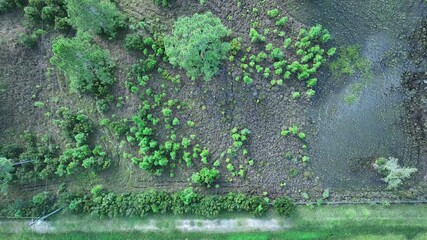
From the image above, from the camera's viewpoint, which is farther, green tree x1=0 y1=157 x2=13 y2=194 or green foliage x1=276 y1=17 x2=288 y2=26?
green foliage x1=276 y1=17 x2=288 y2=26

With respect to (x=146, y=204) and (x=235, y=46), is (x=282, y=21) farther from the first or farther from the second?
(x=146, y=204)

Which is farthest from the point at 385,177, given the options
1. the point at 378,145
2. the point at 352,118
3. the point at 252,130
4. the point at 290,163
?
the point at 252,130

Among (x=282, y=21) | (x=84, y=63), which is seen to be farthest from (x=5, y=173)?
(x=282, y=21)

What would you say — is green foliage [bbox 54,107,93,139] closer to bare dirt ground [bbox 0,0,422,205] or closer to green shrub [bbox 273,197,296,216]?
bare dirt ground [bbox 0,0,422,205]

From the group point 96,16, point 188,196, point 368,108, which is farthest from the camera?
point 368,108

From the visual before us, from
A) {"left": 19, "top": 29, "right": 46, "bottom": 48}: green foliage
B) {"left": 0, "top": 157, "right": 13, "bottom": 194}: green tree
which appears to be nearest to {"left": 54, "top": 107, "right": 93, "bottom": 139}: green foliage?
{"left": 0, "top": 157, "right": 13, "bottom": 194}: green tree

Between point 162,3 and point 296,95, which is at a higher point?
point 162,3

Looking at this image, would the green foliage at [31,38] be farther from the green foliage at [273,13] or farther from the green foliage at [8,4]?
the green foliage at [273,13]

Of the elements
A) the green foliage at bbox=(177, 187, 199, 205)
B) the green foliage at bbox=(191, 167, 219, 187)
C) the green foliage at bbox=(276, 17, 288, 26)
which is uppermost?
the green foliage at bbox=(276, 17, 288, 26)
